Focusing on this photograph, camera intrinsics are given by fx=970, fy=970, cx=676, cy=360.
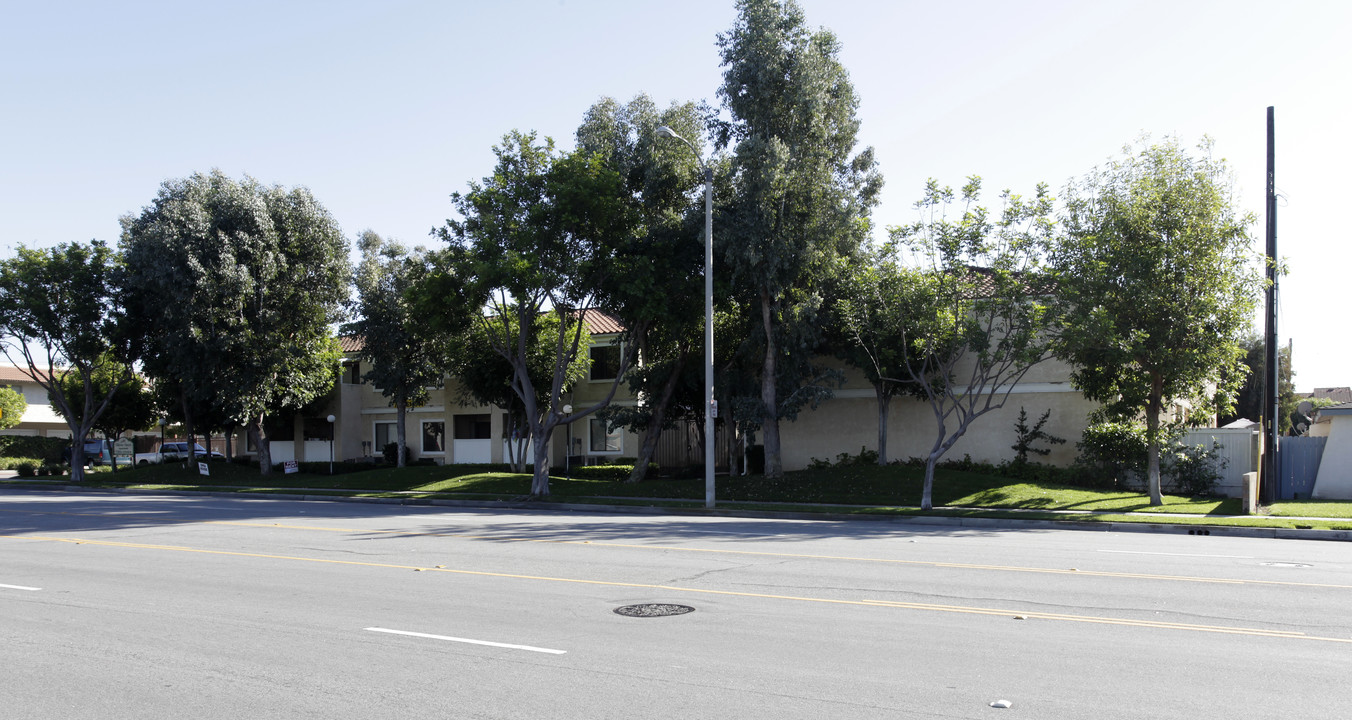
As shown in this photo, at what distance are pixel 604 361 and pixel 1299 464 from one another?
79.5ft

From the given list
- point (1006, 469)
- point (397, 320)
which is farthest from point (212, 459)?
point (1006, 469)

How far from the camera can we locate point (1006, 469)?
29156mm

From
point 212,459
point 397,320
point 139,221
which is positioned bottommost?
point 212,459

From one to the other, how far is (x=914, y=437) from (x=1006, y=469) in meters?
3.67

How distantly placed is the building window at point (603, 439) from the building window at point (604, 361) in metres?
1.86

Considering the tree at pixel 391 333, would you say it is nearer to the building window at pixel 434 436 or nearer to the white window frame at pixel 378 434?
the building window at pixel 434 436

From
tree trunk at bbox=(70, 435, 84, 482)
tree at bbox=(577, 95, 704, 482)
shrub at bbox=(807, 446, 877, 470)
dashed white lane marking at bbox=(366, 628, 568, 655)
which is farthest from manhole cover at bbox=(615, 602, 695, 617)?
tree trunk at bbox=(70, 435, 84, 482)

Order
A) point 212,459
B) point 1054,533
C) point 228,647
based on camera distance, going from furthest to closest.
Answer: point 212,459, point 1054,533, point 228,647

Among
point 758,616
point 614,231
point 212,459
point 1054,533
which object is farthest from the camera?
point 212,459

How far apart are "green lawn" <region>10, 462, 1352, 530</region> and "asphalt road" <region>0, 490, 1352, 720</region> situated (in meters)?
6.91

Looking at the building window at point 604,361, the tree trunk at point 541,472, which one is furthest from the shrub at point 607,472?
the tree trunk at point 541,472

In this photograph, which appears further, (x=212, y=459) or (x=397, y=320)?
(x=212, y=459)

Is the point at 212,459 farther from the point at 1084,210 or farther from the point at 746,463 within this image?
the point at 1084,210

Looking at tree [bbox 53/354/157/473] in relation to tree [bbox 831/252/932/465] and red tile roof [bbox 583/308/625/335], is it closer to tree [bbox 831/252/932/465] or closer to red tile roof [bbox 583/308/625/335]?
red tile roof [bbox 583/308/625/335]
